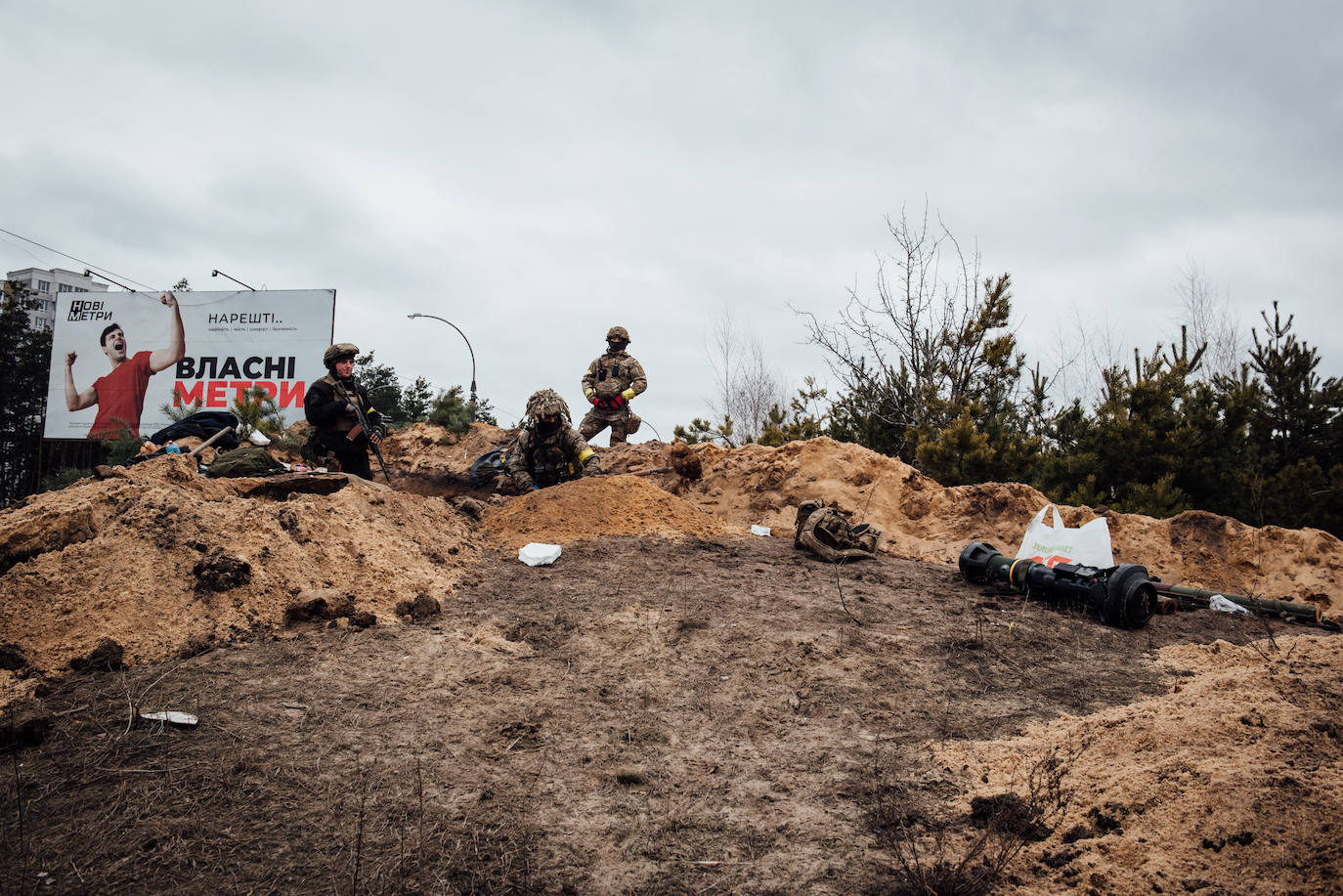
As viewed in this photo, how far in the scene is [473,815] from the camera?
9.89 ft

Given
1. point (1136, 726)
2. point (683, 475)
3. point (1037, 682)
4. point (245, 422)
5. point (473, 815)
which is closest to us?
point (473, 815)

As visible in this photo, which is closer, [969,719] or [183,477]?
[969,719]

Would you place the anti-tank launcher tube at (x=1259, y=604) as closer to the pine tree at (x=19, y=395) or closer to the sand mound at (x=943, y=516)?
the sand mound at (x=943, y=516)

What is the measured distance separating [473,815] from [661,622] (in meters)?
2.50

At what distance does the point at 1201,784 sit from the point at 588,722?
2593 millimetres

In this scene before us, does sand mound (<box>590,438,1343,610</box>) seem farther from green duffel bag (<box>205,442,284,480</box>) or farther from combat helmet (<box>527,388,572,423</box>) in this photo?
green duffel bag (<box>205,442,284,480</box>)

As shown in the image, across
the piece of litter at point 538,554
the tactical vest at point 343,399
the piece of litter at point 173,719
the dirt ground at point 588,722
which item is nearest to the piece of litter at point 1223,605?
the dirt ground at point 588,722

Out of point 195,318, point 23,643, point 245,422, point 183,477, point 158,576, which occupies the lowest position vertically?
point 23,643

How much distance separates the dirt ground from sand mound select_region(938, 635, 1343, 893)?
0.05ft

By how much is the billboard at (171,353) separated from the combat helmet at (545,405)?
10.6 meters

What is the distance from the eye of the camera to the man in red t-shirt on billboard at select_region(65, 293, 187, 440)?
1872 cm

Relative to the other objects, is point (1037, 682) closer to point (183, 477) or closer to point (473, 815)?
point (473, 815)

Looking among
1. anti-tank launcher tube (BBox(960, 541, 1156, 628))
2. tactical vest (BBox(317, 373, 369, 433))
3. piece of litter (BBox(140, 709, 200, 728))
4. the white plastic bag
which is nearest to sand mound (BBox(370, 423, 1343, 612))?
anti-tank launcher tube (BBox(960, 541, 1156, 628))

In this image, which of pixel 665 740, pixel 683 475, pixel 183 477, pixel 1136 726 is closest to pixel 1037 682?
pixel 1136 726
